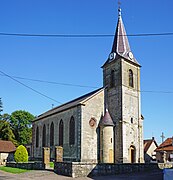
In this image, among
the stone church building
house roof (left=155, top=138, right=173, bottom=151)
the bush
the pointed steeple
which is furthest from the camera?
house roof (left=155, top=138, right=173, bottom=151)

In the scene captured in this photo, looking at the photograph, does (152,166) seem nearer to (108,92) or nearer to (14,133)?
(108,92)

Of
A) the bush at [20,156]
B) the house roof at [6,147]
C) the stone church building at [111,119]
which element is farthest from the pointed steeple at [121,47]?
the house roof at [6,147]

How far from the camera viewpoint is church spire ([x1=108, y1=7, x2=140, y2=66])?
127 feet

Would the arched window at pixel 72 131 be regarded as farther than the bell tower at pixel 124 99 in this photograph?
Yes

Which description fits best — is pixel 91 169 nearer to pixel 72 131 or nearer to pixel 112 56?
pixel 72 131

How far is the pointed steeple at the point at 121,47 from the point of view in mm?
38575

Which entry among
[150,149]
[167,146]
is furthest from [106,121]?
[150,149]

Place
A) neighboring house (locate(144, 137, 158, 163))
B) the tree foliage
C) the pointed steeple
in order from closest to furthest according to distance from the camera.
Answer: the pointed steeple
neighboring house (locate(144, 137, 158, 163))
the tree foliage

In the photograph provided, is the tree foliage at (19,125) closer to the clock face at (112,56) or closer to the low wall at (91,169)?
the clock face at (112,56)

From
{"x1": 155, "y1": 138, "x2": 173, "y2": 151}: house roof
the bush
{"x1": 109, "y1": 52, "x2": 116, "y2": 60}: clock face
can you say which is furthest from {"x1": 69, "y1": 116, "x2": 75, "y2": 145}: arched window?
{"x1": 155, "y1": 138, "x2": 173, "y2": 151}: house roof

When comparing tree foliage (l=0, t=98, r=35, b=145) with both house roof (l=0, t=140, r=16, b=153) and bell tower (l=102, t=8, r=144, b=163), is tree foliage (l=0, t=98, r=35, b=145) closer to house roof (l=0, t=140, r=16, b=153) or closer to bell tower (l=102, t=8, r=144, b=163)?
house roof (l=0, t=140, r=16, b=153)

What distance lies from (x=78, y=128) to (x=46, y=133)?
12.6m

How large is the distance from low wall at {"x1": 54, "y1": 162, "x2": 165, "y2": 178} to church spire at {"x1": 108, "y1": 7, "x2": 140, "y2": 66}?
1673cm

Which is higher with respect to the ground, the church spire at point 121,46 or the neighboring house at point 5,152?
the church spire at point 121,46
